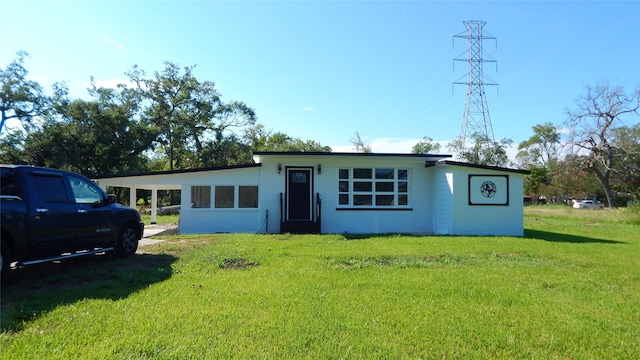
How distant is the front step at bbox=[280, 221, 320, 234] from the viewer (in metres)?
14.1

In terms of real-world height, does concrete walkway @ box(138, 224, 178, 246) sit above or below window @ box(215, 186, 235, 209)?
below

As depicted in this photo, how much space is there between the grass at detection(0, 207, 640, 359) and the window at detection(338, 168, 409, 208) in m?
6.62

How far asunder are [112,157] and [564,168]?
2109 inches

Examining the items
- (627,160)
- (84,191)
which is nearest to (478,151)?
(627,160)

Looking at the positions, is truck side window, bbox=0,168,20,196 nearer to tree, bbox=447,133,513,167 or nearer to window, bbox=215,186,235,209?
window, bbox=215,186,235,209

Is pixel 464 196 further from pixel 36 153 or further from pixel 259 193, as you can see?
pixel 36 153

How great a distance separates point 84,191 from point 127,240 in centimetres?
150

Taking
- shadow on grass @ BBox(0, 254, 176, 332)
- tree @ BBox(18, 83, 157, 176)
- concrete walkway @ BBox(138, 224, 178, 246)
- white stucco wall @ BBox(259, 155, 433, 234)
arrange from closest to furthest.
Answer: shadow on grass @ BBox(0, 254, 176, 332)
concrete walkway @ BBox(138, 224, 178, 246)
white stucco wall @ BBox(259, 155, 433, 234)
tree @ BBox(18, 83, 157, 176)

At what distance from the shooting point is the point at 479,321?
4402 millimetres

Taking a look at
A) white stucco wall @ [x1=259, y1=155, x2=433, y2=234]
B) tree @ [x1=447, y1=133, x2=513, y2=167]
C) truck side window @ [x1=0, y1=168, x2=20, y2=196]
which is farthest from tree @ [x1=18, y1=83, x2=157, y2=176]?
tree @ [x1=447, y1=133, x2=513, y2=167]

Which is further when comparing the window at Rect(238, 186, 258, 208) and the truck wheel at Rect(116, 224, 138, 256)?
the window at Rect(238, 186, 258, 208)

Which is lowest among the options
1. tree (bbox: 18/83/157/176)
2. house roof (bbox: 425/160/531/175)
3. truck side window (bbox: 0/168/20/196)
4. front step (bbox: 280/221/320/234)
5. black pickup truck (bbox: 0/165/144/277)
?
front step (bbox: 280/221/320/234)

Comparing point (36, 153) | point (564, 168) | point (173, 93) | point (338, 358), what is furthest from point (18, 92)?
point (564, 168)

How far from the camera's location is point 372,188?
15141 mm
